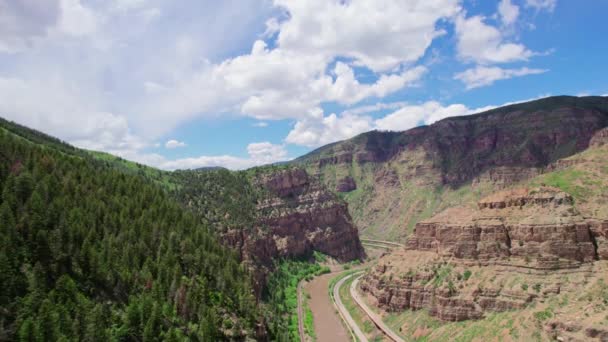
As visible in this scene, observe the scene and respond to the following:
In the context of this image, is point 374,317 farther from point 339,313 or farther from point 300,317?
point 300,317

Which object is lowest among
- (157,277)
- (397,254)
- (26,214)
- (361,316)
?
(361,316)

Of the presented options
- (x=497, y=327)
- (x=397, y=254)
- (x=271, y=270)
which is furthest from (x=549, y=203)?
(x=271, y=270)

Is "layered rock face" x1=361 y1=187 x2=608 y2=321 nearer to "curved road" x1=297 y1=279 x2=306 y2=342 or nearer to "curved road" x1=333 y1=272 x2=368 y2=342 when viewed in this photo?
"curved road" x1=333 y1=272 x2=368 y2=342

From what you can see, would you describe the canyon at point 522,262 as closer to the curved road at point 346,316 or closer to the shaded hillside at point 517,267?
the shaded hillside at point 517,267

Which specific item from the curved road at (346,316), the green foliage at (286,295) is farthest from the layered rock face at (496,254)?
the green foliage at (286,295)

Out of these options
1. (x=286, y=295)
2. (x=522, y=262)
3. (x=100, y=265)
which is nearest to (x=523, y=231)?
(x=522, y=262)

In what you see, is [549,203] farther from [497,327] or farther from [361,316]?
[361,316]
